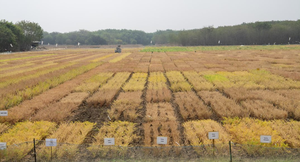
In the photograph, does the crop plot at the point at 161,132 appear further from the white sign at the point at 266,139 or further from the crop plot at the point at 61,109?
the crop plot at the point at 61,109

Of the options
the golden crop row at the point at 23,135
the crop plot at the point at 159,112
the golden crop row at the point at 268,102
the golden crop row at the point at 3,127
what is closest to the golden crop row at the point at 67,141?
the golden crop row at the point at 23,135

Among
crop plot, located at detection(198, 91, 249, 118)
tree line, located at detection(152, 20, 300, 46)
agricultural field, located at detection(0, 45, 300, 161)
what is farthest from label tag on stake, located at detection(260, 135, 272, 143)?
tree line, located at detection(152, 20, 300, 46)

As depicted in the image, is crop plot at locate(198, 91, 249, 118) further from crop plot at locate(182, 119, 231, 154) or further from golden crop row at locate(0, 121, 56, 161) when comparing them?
golden crop row at locate(0, 121, 56, 161)

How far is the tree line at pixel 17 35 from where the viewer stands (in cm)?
7081

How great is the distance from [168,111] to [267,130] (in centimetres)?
427

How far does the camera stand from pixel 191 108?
34.5 ft

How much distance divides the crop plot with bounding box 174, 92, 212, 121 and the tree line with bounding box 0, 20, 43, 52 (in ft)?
253

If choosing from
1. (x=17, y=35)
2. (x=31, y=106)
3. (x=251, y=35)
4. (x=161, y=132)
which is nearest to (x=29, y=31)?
(x=17, y=35)

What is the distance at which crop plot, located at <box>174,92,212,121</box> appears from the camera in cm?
945

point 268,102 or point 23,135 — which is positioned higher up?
point 268,102

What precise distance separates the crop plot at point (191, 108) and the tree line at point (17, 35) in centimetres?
7724

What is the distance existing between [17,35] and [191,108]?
3622 inches

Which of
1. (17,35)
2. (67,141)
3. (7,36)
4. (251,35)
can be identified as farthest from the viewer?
(251,35)

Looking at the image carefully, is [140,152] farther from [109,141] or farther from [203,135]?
[203,135]
